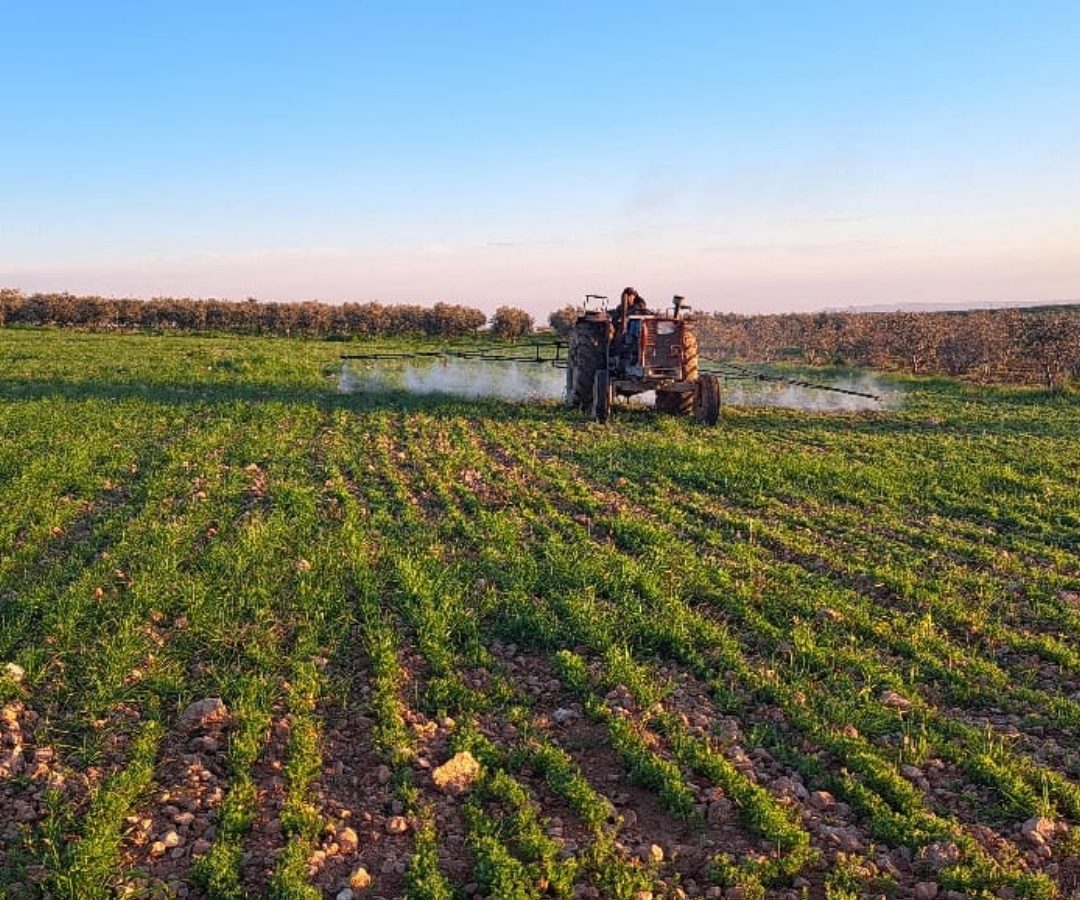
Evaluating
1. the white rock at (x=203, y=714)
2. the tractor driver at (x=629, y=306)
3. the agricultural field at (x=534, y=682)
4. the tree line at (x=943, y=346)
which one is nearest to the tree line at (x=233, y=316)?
the tree line at (x=943, y=346)

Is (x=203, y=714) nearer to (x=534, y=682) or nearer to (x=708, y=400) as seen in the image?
(x=534, y=682)

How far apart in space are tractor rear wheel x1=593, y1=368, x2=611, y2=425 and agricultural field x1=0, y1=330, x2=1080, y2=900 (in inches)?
204

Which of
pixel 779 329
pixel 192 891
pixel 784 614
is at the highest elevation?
pixel 779 329

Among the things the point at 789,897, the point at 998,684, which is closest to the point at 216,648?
the point at 789,897

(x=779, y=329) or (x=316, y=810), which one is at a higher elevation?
(x=779, y=329)

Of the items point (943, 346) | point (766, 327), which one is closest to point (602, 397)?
point (943, 346)

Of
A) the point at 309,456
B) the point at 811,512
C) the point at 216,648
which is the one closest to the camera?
the point at 216,648

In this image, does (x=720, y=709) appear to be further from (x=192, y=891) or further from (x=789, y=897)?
(x=192, y=891)

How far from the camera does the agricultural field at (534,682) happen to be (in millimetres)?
4359

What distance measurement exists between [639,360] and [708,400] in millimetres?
1651

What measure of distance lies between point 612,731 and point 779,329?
45135 millimetres

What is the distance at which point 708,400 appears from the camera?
58.0 feet

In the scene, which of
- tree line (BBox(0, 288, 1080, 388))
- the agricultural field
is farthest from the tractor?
the agricultural field

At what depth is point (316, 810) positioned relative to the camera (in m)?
4.66
